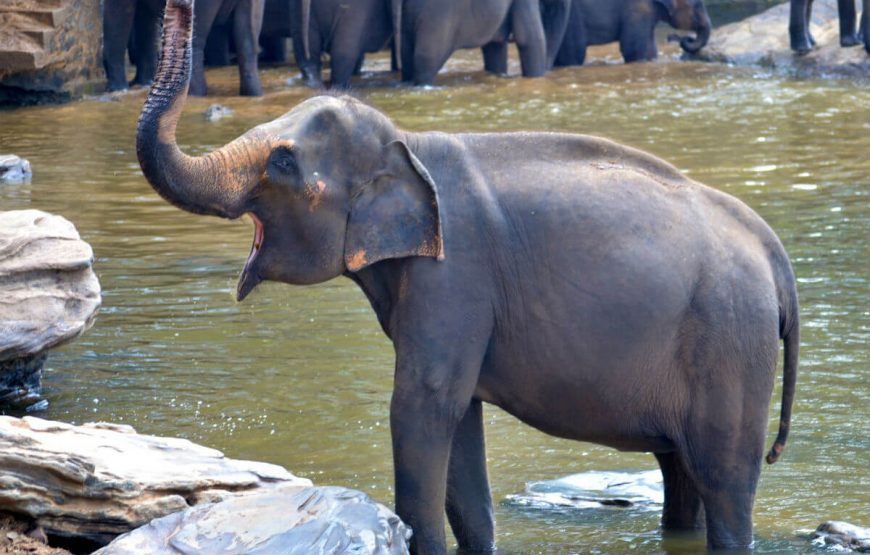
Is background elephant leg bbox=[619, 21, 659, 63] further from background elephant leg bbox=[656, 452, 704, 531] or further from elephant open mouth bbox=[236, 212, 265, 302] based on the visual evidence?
elephant open mouth bbox=[236, 212, 265, 302]

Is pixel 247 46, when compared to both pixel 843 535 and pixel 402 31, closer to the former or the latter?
pixel 402 31

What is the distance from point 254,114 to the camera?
49.0ft

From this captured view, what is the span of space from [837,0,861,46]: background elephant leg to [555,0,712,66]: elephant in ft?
6.31

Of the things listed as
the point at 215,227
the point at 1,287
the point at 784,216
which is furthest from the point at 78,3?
the point at 1,287

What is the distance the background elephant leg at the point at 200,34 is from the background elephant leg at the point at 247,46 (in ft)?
0.90

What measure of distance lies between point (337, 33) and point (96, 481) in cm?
1328

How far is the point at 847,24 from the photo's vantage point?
720 inches

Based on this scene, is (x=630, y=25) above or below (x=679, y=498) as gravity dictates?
above

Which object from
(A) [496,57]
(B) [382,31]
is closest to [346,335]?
(B) [382,31]

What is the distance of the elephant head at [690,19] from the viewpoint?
64.6 feet

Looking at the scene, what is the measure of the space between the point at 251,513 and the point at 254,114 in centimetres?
1115

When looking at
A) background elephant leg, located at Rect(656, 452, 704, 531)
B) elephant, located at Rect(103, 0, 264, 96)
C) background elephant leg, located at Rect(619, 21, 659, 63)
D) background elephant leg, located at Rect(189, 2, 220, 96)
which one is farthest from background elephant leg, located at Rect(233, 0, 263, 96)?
background elephant leg, located at Rect(656, 452, 704, 531)

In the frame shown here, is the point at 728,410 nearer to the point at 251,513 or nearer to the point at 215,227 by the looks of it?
the point at 251,513

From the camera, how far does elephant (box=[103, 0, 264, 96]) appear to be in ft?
52.6
